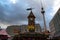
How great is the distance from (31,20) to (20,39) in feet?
18.9

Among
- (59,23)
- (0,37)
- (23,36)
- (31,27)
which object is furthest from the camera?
(59,23)

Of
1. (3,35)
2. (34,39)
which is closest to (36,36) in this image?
(34,39)

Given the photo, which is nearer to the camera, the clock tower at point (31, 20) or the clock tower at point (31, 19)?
the clock tower at point (31, 20)

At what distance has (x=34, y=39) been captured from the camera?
28.4m

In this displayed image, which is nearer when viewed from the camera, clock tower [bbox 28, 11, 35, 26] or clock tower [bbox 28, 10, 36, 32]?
clock tower [bbox 28, 10, 36, 32]

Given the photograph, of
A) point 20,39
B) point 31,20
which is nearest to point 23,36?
point 20,39

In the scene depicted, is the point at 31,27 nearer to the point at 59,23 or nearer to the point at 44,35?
the point at 44,35

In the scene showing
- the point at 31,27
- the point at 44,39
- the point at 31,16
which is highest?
the point at 31,16

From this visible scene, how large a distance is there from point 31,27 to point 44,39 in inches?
169

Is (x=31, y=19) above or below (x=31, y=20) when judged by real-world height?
above

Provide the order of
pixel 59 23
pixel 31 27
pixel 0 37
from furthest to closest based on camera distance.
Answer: pixel 59 23, pixel 0 37, pixel 31 27

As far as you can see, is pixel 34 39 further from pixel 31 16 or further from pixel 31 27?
pixel 31 16

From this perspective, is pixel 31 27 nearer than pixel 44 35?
No

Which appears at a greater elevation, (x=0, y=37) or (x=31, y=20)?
(x=31, y=20)
